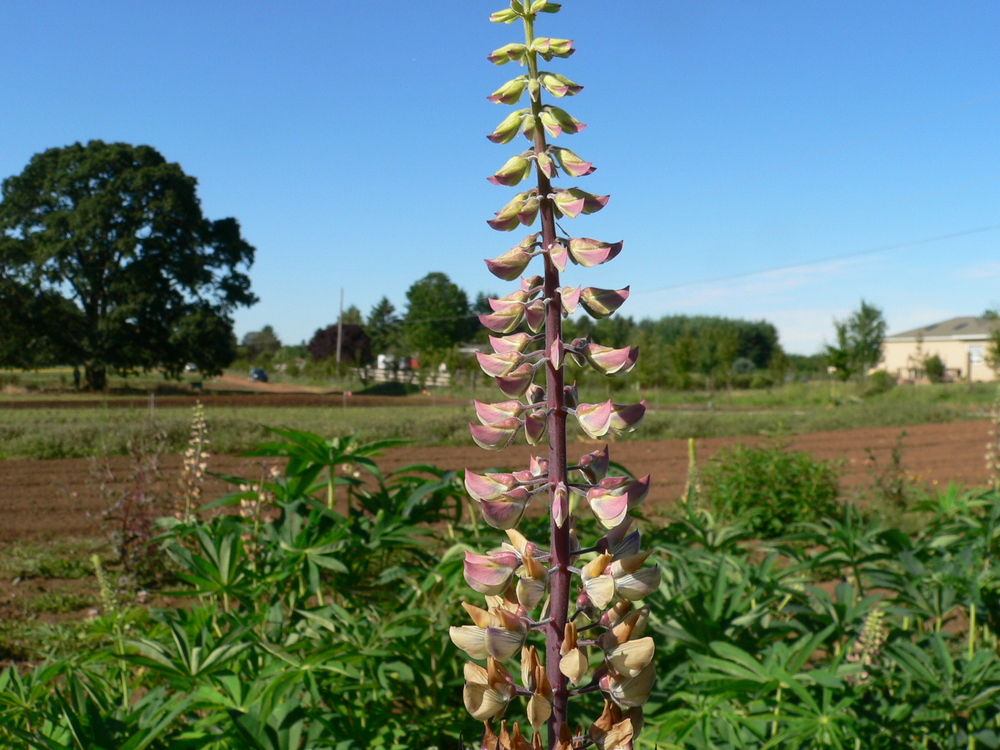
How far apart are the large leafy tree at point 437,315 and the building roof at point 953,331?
39366mm

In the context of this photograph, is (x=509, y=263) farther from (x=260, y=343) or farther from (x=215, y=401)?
(x=260, y=343)

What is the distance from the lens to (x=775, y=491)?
26.3 ft

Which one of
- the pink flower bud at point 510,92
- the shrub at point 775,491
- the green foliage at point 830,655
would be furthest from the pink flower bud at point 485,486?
the shrub at point 775,491

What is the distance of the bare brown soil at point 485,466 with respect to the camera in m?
8.02

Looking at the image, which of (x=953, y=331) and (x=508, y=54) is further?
(x=953, y=331)

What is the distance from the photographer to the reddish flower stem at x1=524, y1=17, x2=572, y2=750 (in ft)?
2.89

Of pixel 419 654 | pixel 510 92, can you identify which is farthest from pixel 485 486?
pixel 419 654

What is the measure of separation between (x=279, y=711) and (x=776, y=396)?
1580 inches

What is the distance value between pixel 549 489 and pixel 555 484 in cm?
4

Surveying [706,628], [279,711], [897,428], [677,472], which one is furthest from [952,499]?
[897,428]

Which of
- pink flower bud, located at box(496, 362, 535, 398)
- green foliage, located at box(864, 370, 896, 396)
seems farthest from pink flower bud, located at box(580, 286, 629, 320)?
green foliage, located at box(864, 370, 896, 396)

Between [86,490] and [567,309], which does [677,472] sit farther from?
[567,309]

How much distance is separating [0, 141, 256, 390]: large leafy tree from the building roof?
57.5 meters

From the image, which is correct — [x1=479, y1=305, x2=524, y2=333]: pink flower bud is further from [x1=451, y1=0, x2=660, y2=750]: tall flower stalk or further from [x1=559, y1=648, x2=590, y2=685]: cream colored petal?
[x1=559, y1=648, x2=590, y2=685]: cream colored petal
